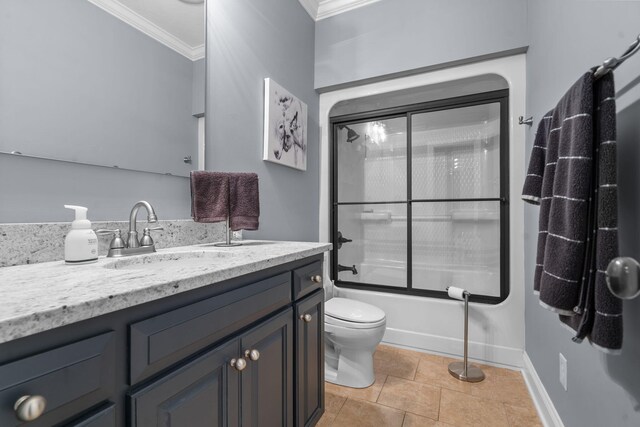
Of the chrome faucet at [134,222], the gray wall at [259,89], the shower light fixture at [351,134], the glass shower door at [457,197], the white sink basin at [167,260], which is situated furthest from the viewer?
the shower light fixture at [351,134]

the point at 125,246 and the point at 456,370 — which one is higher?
the point at 125,246

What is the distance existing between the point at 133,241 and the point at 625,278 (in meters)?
1.36

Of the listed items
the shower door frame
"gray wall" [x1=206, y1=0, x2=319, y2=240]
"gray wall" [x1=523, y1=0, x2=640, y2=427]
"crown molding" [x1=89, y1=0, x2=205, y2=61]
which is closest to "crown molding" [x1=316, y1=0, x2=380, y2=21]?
"gray wall" [x1=206, y1=0, x2=319, y2=240]

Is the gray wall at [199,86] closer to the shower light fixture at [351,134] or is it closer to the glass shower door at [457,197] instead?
the shower light fixture at [351,134]

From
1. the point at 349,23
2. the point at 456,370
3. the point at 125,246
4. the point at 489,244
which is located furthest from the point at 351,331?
the point at 349,23

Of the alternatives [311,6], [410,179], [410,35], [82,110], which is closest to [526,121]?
[410,179]

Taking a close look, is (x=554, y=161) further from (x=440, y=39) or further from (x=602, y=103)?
(x=440, y=39)

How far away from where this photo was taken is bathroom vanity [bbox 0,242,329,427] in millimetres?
429

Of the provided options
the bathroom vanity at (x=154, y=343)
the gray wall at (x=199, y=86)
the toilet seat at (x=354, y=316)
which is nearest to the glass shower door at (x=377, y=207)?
the toilet seat at (x=354, y=316)

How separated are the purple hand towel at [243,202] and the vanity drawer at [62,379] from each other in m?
0.89

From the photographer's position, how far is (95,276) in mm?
673

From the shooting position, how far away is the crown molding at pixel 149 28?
1.08m

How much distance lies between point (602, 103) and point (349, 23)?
1.96m

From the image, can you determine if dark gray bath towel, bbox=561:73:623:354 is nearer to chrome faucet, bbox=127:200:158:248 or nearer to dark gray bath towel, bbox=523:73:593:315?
dark gray bath towel, bbox=523:73:593:315
